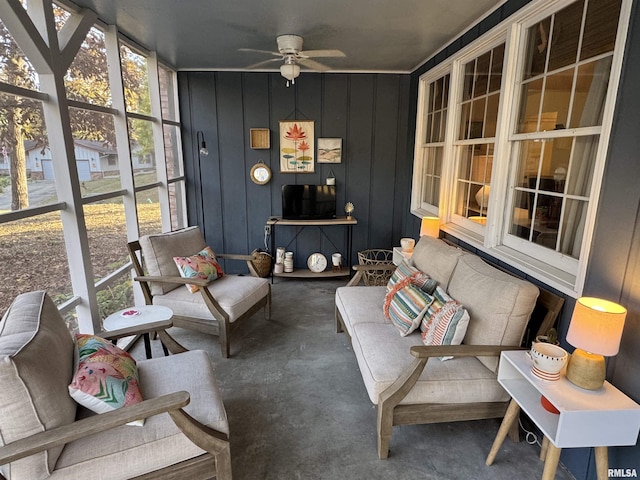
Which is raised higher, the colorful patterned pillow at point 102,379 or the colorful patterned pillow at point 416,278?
the colorful patterned pillow at point 416,278

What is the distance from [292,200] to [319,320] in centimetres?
174

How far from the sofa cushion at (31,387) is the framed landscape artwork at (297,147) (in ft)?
11.8

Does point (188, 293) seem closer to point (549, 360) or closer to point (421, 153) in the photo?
point (549, 360)

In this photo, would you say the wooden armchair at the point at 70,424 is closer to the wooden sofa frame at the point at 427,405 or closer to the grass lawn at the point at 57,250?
the grass lawn at the point at 57,250

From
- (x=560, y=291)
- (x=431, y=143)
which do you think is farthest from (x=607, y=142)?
(x=431, y=143)

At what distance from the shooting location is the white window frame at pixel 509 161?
67.1 inches

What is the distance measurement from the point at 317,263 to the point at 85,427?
11.7 feet

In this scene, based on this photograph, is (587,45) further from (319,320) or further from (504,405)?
(319,320)

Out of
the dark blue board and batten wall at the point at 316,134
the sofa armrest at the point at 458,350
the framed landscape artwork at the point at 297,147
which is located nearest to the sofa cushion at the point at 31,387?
the sofa armrest at the point at 458,350

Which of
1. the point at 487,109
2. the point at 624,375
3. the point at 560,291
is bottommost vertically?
the point at 624,375

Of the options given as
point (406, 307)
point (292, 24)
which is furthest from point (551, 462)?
point (292, 24)

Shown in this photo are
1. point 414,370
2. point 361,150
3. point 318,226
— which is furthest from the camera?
point 318,226

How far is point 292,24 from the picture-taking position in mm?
2877

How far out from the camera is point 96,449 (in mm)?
1432
